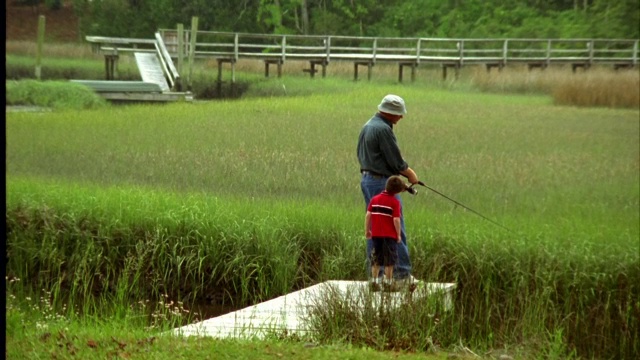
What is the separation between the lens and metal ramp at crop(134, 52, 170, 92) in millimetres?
12797

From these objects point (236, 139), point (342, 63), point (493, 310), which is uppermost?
point (342, 63)

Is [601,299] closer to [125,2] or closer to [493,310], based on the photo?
[493,310]

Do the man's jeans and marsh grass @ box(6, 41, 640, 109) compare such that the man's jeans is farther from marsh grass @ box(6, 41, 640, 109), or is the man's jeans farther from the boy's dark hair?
marsh grass @ box(6, 41, 640, 109)

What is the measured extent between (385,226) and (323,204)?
9.99ft

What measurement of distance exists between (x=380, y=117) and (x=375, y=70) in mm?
3633

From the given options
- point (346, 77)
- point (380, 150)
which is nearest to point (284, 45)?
point (346, 77)

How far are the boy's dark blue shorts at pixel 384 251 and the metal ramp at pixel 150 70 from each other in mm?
4826

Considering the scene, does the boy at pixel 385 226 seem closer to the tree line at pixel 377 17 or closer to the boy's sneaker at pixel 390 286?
the boy's sneaker at pixel 390 286

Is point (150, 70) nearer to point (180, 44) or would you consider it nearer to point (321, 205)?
point (180, 44)

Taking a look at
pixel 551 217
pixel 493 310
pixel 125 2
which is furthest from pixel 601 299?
pixel 125 2

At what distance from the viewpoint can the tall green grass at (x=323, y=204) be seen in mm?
9633

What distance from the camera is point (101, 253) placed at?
10461 mm

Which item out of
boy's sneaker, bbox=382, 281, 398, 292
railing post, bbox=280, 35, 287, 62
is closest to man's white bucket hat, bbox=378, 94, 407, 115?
boy's sneaker, bbox=382, 281, 398, 292

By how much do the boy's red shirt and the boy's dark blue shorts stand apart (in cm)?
6
